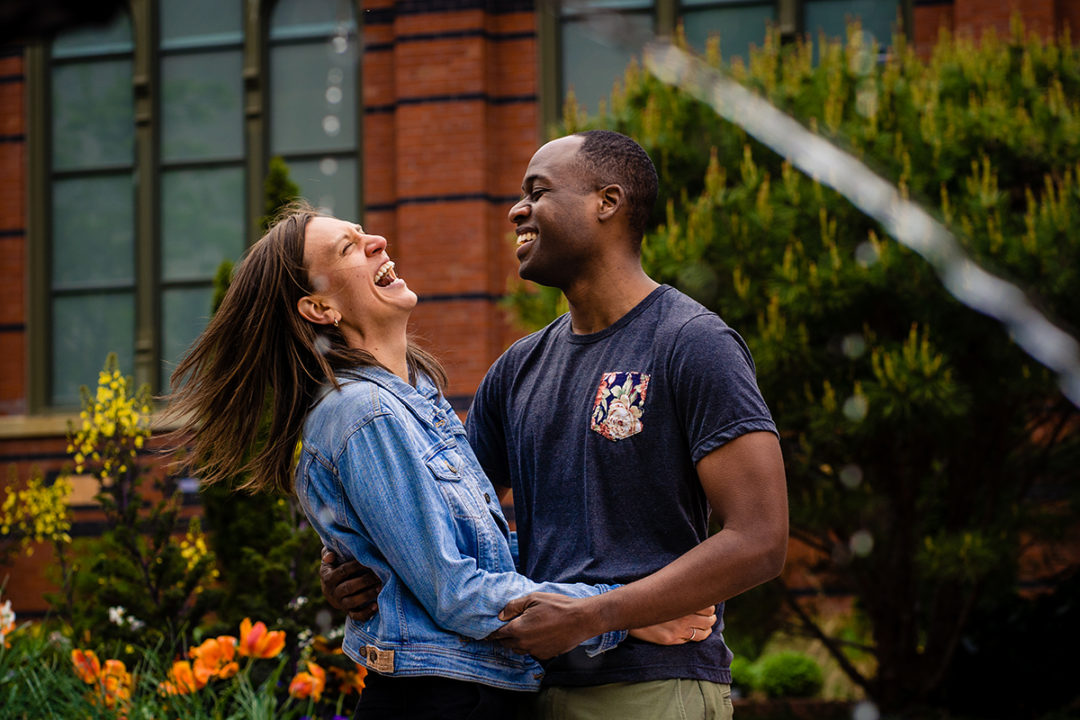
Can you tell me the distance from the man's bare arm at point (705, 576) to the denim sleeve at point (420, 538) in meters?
0.06

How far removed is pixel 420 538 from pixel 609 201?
79 cm

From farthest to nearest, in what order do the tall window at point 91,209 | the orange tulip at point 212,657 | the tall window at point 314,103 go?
the tall window at point 91,209
the tall window at point 314,103
the orange tulip at point 212,657

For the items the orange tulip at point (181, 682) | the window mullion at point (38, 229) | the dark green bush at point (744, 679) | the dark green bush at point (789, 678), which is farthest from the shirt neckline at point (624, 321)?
the window mullion at point (38, 229)

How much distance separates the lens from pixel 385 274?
240cm

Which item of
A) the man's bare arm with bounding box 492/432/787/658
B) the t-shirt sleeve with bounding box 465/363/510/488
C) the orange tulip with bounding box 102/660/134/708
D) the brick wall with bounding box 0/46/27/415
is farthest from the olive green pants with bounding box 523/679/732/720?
the brick wall with bounding box 0/46/27/415

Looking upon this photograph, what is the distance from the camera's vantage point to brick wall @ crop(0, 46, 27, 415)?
9727 millimetres

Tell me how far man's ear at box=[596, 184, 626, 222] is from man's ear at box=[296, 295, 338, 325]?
0.59 meters

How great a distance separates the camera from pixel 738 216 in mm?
5590

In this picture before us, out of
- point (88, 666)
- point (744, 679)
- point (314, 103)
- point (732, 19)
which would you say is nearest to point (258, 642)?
point (88, 666)

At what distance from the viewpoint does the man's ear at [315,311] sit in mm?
2312

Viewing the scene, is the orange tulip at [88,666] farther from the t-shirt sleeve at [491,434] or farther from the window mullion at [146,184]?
the window mullion at [146,184]

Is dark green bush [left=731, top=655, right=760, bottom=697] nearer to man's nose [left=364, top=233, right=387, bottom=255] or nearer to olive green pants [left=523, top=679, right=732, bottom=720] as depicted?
olive green pants [left=523, top=679, right=732, bottom=720]

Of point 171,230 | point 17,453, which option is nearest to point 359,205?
point 171,230

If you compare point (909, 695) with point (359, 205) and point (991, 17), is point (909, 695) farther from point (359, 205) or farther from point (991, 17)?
point (359, 205)
